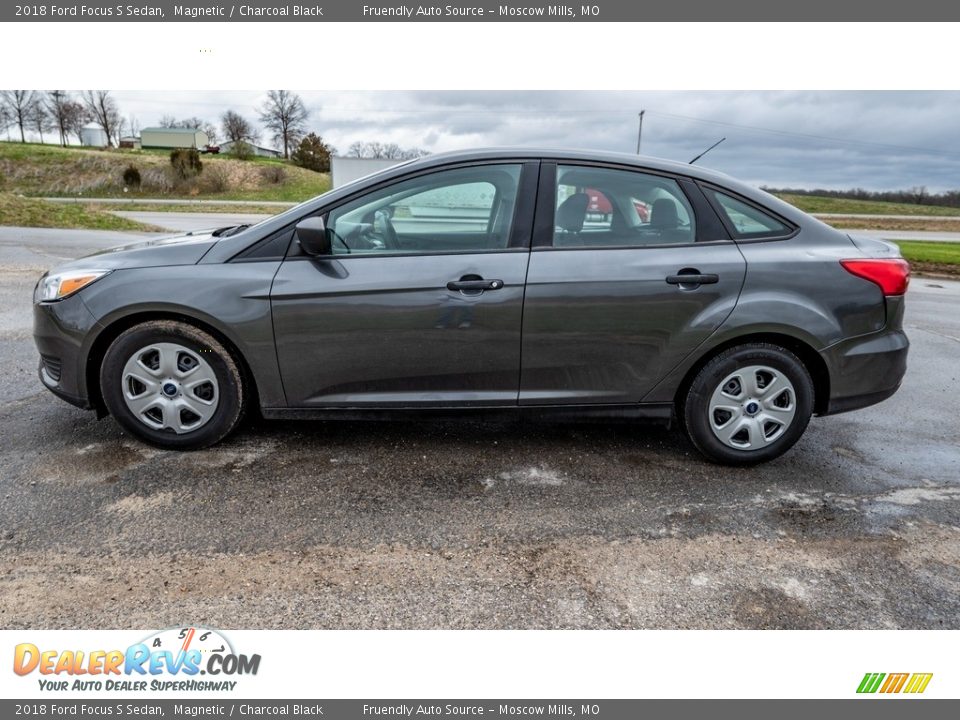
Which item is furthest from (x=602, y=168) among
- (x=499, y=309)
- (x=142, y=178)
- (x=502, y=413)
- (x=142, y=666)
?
(x=142, y=178)

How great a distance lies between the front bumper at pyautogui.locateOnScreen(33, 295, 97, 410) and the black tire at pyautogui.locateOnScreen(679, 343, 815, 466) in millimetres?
3204

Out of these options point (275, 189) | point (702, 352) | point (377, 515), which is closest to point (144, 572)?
point (377, 515)

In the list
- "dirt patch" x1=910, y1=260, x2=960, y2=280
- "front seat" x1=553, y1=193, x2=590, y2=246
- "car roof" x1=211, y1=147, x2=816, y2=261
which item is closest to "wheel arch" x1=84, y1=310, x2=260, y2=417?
"car roof" x1=211, y1=147, x2=816, y2=261

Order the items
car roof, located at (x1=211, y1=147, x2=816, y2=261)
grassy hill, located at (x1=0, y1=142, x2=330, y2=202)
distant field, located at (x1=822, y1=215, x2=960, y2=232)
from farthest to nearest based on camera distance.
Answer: grassy hill, located at (x1=0, y1=142, x2=330, y2=202) < distant field, located at (x1=822, y1=215, x2=960, y2=232) < car roof, located at (x1=211, y1=147, x2=816, y2=261)

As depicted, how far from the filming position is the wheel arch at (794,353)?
3.63 meters

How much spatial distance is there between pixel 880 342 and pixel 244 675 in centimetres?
348

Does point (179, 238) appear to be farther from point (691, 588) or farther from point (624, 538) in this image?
Answer: point (691, 588)

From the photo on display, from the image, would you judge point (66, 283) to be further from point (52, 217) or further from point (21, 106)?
point (21, 106)

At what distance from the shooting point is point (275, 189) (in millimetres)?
46531

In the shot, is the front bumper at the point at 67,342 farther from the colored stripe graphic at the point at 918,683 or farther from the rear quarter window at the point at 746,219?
the colored stripe graphic at the point at 918,683

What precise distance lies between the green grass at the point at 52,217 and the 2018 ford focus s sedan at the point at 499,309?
1650cm

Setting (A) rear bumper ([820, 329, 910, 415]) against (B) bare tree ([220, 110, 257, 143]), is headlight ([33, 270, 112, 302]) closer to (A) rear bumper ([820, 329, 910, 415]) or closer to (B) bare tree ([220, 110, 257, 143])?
(A) rear bumper ([820, 329, 910, 415])

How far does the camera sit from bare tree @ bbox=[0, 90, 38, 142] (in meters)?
60.4

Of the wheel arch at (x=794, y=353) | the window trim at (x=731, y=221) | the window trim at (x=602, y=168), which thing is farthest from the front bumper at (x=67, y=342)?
the window trim at (x=731, y=221)
